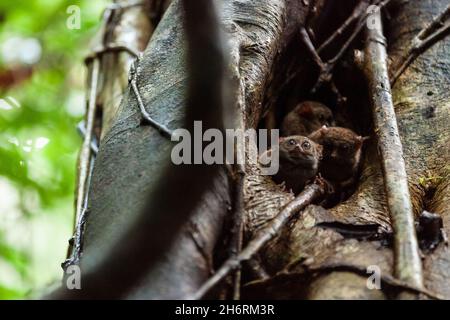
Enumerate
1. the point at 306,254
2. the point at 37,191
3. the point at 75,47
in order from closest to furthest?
the point at 306,254 → the point at 37,191 → the point at 75,47

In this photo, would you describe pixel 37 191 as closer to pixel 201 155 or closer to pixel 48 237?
pixel 48 237

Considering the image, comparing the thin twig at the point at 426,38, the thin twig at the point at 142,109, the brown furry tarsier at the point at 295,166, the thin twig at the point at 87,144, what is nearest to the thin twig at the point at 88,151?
the thin twig at the point at 87,144

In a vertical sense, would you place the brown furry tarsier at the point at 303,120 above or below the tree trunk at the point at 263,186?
above

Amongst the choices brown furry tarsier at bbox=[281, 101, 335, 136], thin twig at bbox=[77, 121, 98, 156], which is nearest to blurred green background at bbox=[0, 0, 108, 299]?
thin twig at bbox=[77, 121, 98, 156]

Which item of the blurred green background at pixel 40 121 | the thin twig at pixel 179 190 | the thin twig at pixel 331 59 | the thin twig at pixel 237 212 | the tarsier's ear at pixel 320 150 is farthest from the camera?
the blurred green background at pixel 40 121

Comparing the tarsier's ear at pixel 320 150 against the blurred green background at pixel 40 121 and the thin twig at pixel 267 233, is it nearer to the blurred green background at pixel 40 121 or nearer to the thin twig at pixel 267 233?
the thin twig at pixel 267 233

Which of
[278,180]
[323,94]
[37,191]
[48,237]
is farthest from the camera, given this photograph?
[48,237]

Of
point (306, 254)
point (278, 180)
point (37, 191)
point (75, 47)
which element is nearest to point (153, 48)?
point (278, 180)
